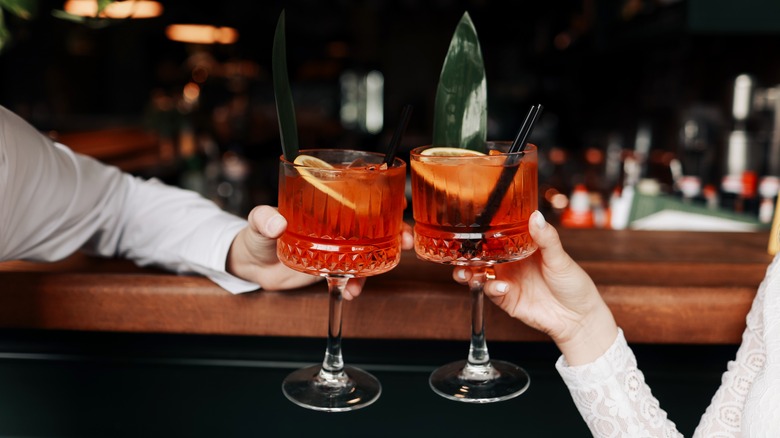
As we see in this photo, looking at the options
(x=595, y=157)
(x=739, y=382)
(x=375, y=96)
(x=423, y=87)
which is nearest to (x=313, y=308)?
(x=739, y=382)

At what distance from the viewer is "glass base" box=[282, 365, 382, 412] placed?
36.9 inches

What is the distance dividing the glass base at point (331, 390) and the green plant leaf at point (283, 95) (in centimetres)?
29

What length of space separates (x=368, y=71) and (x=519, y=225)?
8.23m

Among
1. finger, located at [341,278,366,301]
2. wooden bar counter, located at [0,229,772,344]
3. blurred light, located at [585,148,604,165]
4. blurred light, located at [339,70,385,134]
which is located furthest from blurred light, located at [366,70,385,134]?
finger, located at [341,278,366,301]

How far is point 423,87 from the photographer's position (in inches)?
353

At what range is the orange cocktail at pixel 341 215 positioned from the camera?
32.4 inches

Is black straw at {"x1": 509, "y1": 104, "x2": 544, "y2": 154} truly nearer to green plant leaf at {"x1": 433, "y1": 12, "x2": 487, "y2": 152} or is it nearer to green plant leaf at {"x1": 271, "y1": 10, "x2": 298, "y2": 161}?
Answer: green plant leaf at {"x1": 433, "y1": 12, "x2": 487, "y2": 152}

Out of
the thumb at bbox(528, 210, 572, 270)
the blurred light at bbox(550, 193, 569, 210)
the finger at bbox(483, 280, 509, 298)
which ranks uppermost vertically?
the thumb at bbox(528, 210, 572, 270)

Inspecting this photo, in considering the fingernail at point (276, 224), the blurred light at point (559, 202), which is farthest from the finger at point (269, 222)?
the blurred light at point (559, 202)

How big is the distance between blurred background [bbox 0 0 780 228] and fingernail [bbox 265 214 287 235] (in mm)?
449

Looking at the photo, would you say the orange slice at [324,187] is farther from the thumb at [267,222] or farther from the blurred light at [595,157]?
the blurred light at [595,157]

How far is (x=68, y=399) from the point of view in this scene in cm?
112

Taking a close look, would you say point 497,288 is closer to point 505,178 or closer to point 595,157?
point 505,178

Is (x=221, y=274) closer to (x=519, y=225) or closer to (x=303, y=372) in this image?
(x=303, y=372)
